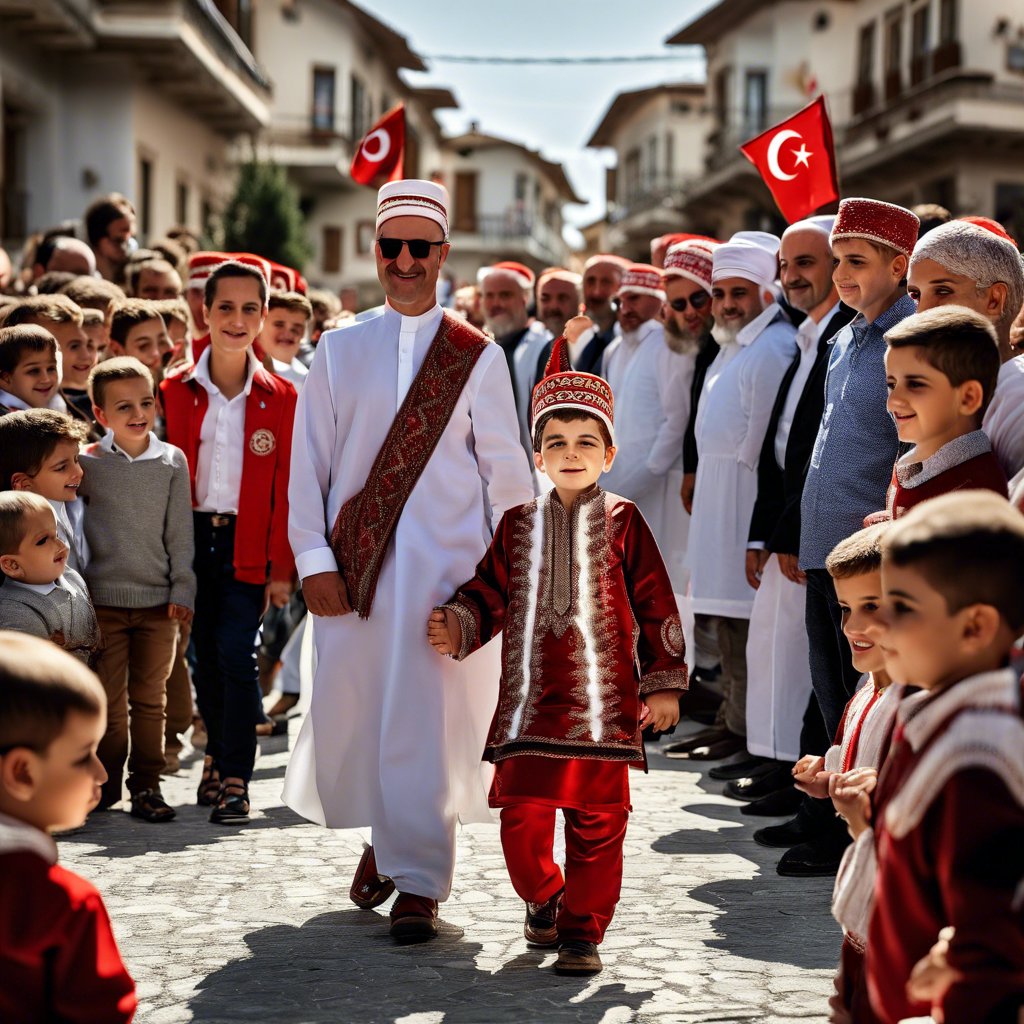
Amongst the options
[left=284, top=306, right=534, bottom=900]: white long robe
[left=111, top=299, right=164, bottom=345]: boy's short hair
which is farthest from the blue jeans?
[left=111, top=299, right=164, bottom=345]: boy's short hair

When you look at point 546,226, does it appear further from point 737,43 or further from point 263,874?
point 263,874

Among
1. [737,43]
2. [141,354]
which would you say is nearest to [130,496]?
[141,354]

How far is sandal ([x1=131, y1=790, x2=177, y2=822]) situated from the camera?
283 inches

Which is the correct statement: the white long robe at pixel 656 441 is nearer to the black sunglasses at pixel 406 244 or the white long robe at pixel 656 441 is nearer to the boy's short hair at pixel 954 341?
the black sunglasses at pixel 406 244

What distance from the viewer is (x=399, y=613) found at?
5672 mm

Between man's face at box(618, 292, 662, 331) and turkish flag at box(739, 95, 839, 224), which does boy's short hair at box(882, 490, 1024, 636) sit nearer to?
turkish flag at box(739, 95, 839, 224)

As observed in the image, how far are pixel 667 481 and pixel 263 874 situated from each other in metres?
4.61

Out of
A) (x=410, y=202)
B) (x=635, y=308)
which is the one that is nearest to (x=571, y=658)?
(x=410, y=202)

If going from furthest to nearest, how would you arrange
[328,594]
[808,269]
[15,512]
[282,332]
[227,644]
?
1. [282,332]
2. [808,269]
3. [227,644]
4. [15,512]
5. [328,594]

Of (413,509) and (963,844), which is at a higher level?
(413,509)

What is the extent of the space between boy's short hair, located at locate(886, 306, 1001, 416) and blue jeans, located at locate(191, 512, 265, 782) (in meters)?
3.80

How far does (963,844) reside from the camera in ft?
9.63

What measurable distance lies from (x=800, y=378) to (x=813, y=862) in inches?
94.3

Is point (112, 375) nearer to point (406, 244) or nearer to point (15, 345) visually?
point (15, 345)
